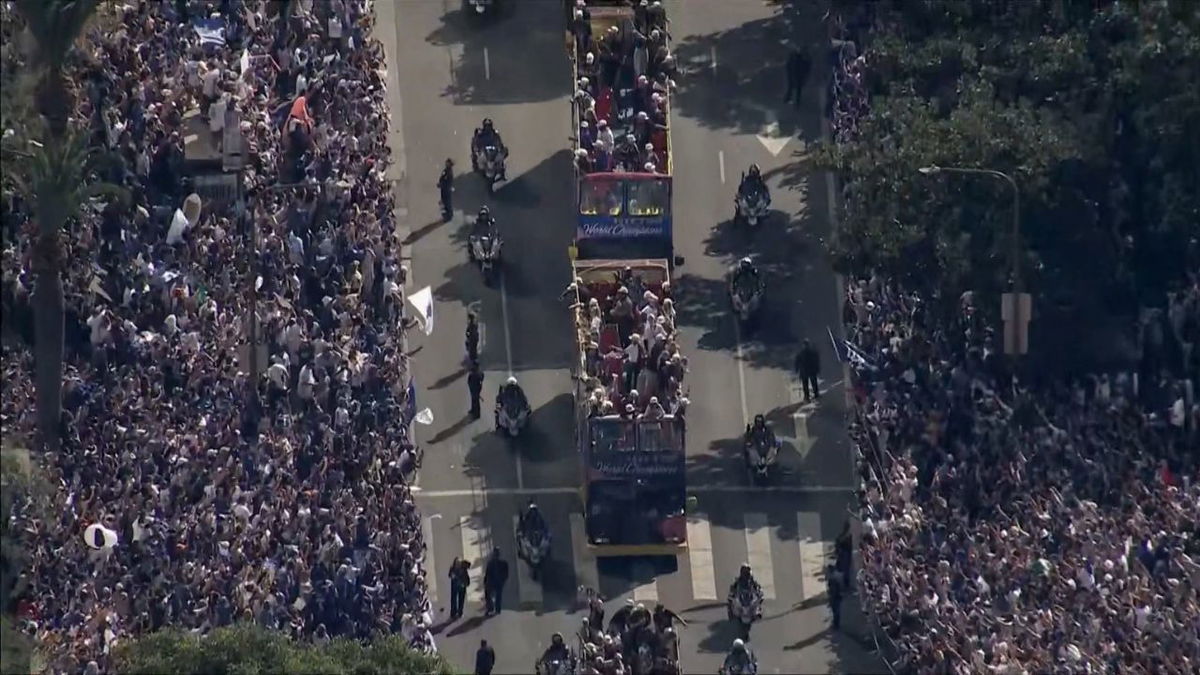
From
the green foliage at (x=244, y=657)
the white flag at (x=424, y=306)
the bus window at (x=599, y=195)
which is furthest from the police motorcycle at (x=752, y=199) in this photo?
the green foliage at (x=244, y=657)

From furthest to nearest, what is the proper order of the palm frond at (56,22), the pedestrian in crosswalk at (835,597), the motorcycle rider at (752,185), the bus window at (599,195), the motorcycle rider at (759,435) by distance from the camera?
the motorcycle rider at (752,185) < the bus window at (599,195) < the motorcycle rider at (759,435) < the palm frond at (56,22) < the pedestrian in crosswalk at (835,597)

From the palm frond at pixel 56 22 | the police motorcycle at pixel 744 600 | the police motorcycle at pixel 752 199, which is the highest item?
the palm frond at pixel 56 22

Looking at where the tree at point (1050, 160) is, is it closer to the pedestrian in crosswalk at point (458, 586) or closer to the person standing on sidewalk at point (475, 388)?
the person standing on sidewalk at point (475, 388)

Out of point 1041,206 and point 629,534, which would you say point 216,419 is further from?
point 1041,206

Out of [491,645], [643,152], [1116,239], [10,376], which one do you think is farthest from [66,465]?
[1116,239]

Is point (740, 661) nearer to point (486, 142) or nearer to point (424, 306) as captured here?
point (424, 306)

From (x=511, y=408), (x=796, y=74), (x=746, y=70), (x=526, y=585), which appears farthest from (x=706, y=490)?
(x=746, y=70)

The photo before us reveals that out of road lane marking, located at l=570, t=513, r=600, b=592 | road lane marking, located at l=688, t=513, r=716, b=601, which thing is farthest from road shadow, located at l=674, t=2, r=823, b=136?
road lane marking, located at l=570, t=513, r=600, b=592
